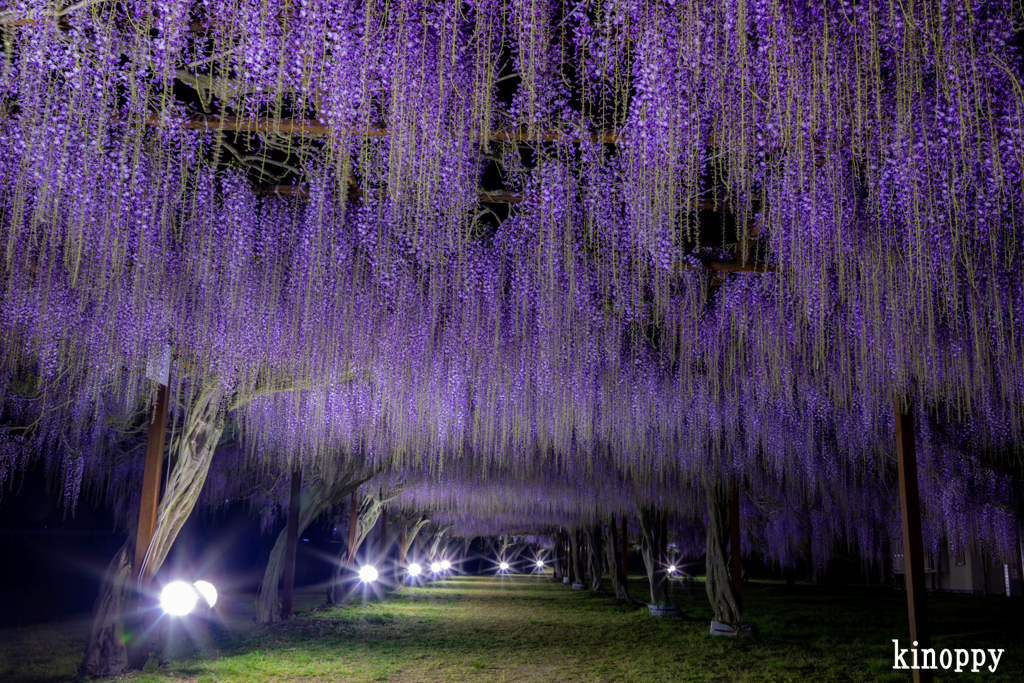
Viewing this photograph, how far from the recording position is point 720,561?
11.5 meters

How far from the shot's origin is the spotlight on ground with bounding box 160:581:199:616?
659 cm

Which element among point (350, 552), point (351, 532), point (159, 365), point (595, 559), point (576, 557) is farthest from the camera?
point (576, 557)

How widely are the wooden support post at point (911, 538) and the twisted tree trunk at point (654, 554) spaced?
946 centimetres

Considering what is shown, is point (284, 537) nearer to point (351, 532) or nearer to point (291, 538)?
point (291, 538)

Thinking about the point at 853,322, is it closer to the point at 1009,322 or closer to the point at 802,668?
the point at 1009,322

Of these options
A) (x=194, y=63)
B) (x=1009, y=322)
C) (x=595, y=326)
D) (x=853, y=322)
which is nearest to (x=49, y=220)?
(x=194, y=63)

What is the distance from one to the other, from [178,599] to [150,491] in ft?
3.50

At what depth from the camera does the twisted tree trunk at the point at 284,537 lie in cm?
1219

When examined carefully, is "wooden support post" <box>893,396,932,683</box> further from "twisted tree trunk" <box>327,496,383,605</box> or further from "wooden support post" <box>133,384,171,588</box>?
"twisted tree trunk" <box>327,496,383,605</box>

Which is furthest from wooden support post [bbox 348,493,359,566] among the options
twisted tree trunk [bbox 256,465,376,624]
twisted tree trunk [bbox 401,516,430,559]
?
twisted tree trunk [bbox 401,516,430,559]

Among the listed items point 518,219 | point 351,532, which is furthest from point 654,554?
point 518,219

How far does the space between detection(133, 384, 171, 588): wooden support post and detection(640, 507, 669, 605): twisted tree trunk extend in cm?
1050

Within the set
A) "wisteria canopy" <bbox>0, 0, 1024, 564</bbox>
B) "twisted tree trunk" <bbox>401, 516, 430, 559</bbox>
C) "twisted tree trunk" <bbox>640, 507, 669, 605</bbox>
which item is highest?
"wisteria canopy" <bbox>0, 0, 1024, 564</bbox>

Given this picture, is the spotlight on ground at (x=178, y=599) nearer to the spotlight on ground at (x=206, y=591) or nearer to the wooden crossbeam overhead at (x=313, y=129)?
the spotlight on ground at (x=206, y=591)
